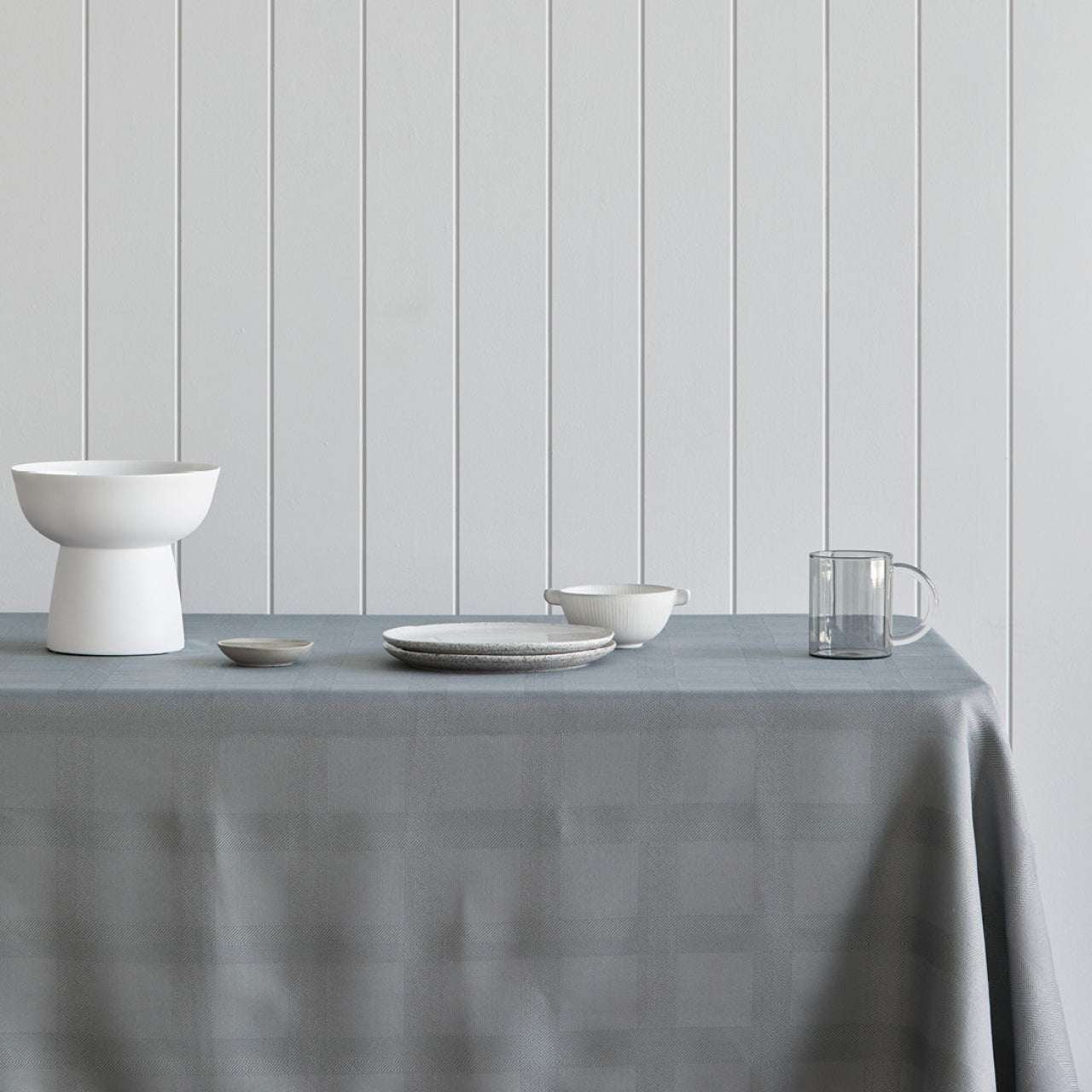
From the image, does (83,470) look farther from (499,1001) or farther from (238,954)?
(499,1001)

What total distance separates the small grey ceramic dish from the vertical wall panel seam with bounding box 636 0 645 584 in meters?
0.56

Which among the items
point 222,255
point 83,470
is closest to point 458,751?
point 83,470

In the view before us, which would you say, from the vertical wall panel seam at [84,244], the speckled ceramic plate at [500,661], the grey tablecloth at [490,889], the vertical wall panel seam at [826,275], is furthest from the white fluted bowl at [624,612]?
the vertical wall panel seam at [84,244]

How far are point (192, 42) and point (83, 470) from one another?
0.58 metres

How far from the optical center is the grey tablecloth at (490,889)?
3.66ft

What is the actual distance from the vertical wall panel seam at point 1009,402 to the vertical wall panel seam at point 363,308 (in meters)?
0.80

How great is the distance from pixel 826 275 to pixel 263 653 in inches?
34.5

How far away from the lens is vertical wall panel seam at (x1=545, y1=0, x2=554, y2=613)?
165 centimetres

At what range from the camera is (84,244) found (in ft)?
5.45

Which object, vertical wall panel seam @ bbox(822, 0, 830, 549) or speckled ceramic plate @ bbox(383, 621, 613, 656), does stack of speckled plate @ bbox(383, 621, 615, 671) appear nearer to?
speckled ceramic plate @ bbox(383, 621, 613, 656)

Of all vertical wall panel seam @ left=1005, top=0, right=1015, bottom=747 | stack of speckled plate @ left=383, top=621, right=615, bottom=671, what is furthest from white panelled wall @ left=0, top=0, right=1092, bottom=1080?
stack of speckled plate @ left=383, top=621, right=615, bottom=671

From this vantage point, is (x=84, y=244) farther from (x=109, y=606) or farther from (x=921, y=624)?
(x=921, y=624)

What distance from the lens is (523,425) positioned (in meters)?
1.67

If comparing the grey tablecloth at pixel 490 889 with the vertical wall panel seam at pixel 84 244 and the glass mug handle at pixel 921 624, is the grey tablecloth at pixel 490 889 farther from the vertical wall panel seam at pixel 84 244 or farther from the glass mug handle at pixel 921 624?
the vertical wall panel seam at pixel 84 244
